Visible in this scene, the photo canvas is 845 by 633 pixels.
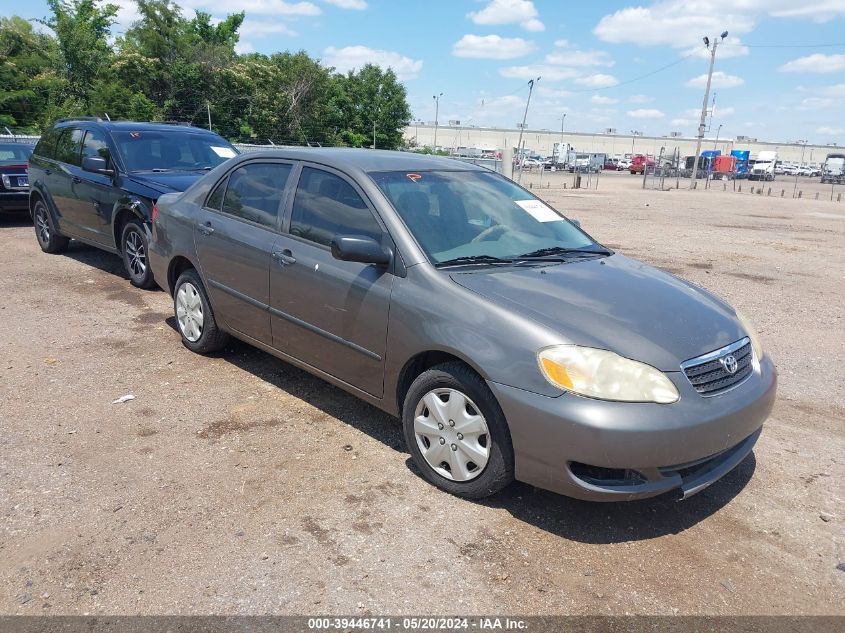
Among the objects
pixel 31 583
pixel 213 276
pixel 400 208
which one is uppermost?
pixel 400 208

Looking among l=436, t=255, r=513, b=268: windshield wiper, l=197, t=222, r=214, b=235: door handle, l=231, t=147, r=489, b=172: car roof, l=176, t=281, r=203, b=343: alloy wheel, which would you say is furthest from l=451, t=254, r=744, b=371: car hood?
l=176, t=281, r=203, b=343: alloy wheel

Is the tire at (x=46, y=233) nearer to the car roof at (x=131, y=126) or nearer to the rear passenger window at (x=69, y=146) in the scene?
the rear passenger window at (x=69, y=146)

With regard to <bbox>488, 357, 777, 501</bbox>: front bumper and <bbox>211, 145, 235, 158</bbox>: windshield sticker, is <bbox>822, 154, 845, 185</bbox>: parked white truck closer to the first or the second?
<bbox>211, 145, 235, 158</bbox>: windshield sticker

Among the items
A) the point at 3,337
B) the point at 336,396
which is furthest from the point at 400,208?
the point at 3,337

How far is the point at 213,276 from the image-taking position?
511 cm

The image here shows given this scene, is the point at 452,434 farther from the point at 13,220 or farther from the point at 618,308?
the point at 13,220

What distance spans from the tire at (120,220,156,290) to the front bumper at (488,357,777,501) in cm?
571

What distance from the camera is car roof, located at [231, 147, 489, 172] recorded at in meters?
4.31

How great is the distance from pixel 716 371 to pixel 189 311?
402 centimetres

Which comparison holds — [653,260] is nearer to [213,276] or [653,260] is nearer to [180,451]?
[213,276]

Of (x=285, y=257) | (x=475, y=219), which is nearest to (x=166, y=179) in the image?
(x=285, y=257)

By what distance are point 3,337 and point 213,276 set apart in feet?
8.00

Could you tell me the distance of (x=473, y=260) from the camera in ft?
12.7

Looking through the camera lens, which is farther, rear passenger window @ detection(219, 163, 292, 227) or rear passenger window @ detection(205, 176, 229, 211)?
rear passenger window @ detection(205, 176, 229, 211)
